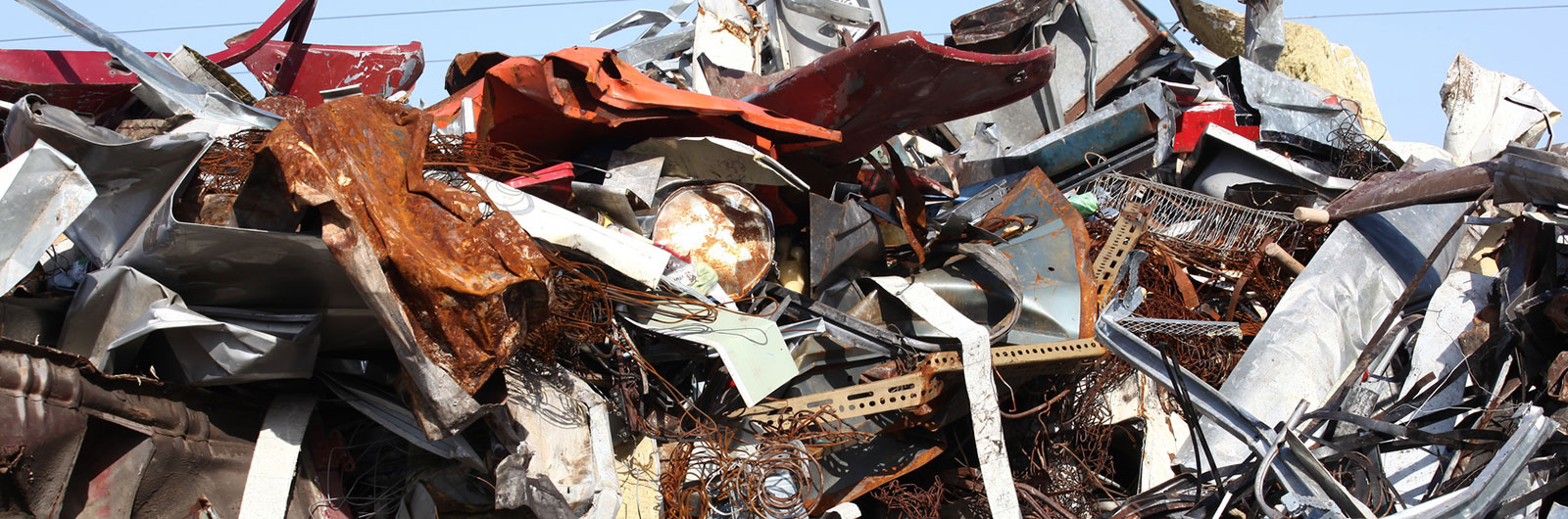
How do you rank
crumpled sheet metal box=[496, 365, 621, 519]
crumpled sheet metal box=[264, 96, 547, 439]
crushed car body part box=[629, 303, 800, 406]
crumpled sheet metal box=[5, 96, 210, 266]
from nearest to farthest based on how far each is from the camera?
1. crumpled sheet metal box=[264, 96, 547, 439]
2. crumpled sheet metal box=[5, 96, 210, 266]
3. crumpled sheet metal box=[496, 365, 621, 519]
4. crushed car body part box=[629, 303, 800, 406]

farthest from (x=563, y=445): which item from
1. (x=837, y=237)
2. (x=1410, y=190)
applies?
(x=1410, y=190)

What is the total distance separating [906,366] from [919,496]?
1.80ft

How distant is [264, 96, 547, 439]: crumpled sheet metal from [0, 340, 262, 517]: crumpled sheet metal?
67cm

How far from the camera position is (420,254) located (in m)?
2.69

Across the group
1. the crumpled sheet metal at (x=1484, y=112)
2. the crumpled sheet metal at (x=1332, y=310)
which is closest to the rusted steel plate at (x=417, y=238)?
the crumpled sheet metal at (x=1332, y=310)

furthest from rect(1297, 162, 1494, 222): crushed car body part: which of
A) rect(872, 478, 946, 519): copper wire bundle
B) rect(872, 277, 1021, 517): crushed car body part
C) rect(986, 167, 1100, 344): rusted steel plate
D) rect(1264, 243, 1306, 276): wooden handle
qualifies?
rect(872, 478, 946, 519): copper wire bundle

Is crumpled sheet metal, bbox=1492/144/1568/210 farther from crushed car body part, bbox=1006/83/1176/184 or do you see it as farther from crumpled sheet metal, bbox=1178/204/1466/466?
crushed car body part, bbox=1006/83/1176/184

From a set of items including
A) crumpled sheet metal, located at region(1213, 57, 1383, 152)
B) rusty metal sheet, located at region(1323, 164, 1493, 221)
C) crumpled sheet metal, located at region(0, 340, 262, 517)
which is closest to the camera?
crumpled sheet metal, located at region(0, 340, 262, 517)

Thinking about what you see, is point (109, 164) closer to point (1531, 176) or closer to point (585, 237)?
point (585, 237)

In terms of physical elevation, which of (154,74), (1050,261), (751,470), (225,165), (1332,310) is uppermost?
(154,74)

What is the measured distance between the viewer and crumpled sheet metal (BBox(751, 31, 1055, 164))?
4395mm

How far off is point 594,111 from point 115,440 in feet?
6.57

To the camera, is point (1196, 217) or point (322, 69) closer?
point (1196, 217)

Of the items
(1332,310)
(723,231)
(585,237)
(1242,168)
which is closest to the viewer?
(585,237)
